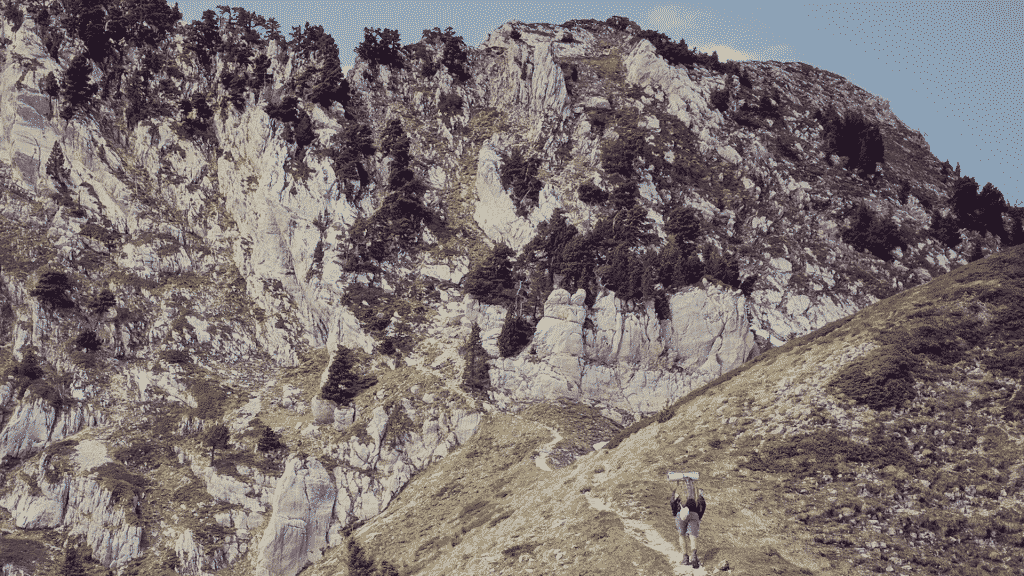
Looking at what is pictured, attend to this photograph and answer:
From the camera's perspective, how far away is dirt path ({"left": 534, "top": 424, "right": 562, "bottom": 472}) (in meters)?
53.4

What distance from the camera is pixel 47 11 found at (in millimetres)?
89500

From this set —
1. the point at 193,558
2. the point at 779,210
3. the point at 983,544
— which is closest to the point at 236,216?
the point at 193,558

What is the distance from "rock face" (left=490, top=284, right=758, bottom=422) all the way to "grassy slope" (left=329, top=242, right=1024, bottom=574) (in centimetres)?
1475

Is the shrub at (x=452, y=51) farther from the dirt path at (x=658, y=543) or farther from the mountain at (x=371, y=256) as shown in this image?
the dirt path at (x=658, y=543)

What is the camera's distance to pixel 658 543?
31.5 m

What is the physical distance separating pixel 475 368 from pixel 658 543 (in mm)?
36538

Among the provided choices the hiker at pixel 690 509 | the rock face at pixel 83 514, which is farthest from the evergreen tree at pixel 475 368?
the hiker at pixel 690 509

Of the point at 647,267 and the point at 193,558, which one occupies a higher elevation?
the point at 647,267

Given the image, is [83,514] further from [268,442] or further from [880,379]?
[880,379]

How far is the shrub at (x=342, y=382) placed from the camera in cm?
6569

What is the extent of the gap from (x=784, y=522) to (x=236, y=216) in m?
77.8

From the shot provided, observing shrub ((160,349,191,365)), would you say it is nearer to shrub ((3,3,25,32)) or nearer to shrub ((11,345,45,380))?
shrub ((11,345,45,380))

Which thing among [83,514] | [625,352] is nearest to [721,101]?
[625,352]

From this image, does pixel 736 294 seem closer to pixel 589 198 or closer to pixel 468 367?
pixel 589 198
